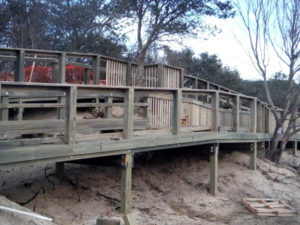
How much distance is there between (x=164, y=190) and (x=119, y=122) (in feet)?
9.34

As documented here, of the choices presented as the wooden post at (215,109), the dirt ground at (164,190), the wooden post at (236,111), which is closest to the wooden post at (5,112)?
the dirt ground at (164,190)

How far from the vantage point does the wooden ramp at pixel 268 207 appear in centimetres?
775

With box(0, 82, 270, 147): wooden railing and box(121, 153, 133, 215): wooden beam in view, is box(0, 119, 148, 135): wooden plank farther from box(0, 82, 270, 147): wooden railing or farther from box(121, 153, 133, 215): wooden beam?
box(121, 153, 133, 215): wooden beam

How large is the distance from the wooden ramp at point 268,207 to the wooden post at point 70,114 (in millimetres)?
4703

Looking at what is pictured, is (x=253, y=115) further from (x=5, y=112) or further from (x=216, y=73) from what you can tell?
(x=216, y=73)

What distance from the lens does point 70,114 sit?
525 cm

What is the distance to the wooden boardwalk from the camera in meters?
5.14

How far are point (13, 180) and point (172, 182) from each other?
390cm

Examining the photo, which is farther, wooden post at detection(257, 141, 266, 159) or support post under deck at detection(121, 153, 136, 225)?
wooden post at detection(257, 141, 266, 159)

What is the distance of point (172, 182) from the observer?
9242 millimetres

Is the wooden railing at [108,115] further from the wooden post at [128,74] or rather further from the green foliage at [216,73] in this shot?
the green foliage at [216,73]

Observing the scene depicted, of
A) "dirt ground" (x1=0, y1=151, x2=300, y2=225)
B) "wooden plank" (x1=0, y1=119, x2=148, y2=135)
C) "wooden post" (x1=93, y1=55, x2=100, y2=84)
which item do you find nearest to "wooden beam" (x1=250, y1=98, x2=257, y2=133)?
"dirt ground" (x1=0, y1=151, x2=300, y2=225)

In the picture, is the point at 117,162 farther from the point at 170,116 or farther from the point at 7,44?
the point at 7,44

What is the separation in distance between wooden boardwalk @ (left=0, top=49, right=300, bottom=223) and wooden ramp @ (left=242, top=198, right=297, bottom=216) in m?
0.96
